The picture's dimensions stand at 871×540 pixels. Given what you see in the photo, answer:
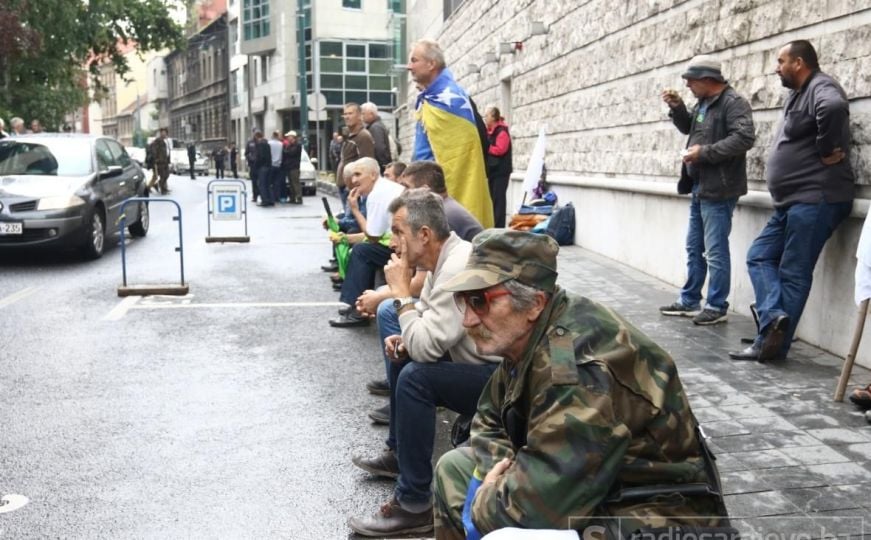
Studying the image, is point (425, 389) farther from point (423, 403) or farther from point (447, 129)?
point (447, 129)

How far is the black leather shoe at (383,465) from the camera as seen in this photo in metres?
4.43

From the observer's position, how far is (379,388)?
19.3 feet

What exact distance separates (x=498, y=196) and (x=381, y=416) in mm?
5752

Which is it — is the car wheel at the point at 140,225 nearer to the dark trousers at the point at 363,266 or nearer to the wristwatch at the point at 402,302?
the dark trousers at the point at 363,266

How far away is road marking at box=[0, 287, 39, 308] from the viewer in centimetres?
903

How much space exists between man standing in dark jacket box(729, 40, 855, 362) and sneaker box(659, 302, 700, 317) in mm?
1427

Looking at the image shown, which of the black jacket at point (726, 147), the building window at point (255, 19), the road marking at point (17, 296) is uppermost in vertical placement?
the building window at point (255, 19)

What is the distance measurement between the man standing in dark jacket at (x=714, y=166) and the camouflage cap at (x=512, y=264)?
4.59 meters

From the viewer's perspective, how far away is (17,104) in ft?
91.0

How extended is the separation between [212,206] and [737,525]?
475 inches

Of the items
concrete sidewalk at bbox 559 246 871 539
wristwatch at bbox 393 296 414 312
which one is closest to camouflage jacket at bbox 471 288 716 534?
concrete sidewalk at bbox 559 246 871 539

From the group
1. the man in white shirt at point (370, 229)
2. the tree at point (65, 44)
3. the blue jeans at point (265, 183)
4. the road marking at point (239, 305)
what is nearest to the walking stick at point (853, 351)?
the man in white shirt at point (370, 229)

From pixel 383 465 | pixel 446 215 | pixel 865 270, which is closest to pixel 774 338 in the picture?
pixel 865 270

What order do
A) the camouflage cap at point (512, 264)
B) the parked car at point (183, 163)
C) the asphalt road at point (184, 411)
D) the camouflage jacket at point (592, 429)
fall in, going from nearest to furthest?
1. the camouflage jacket at point (592, 429)
2. the camouflage cap at point (512, 264)
3. the asphalt road at point (184, 411)
4. the parked car at point (183, 163)
